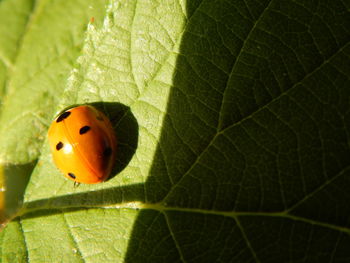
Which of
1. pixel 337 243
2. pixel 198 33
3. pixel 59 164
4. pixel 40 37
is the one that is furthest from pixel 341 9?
pixel 40 37

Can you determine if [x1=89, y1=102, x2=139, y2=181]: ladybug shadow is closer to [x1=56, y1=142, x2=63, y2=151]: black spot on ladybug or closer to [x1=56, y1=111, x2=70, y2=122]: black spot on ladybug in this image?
[x1=56, y1=111, x2=70, y2=122]: black spot on ladybug

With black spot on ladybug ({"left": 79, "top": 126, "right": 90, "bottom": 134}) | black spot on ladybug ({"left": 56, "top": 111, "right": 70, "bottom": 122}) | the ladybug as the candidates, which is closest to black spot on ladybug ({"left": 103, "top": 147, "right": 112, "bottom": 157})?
the ladybug

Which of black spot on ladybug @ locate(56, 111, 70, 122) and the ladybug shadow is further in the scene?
black spot on ladybug @ locate(56, 111, 70, 122)

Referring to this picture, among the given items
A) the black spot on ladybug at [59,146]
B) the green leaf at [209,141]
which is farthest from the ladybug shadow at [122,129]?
the black spot on ladybug at [59,146]

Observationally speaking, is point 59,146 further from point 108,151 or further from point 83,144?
point 108,151

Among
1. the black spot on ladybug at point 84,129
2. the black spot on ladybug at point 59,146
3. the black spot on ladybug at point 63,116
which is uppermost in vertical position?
the black spot on ladybug at point 63,116

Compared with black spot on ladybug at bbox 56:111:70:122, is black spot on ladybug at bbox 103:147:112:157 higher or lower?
lower

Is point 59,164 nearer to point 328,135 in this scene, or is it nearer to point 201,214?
point 201,214

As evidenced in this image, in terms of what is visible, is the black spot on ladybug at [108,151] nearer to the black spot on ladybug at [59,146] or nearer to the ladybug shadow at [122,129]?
the ladybug shadow at [122,129]
